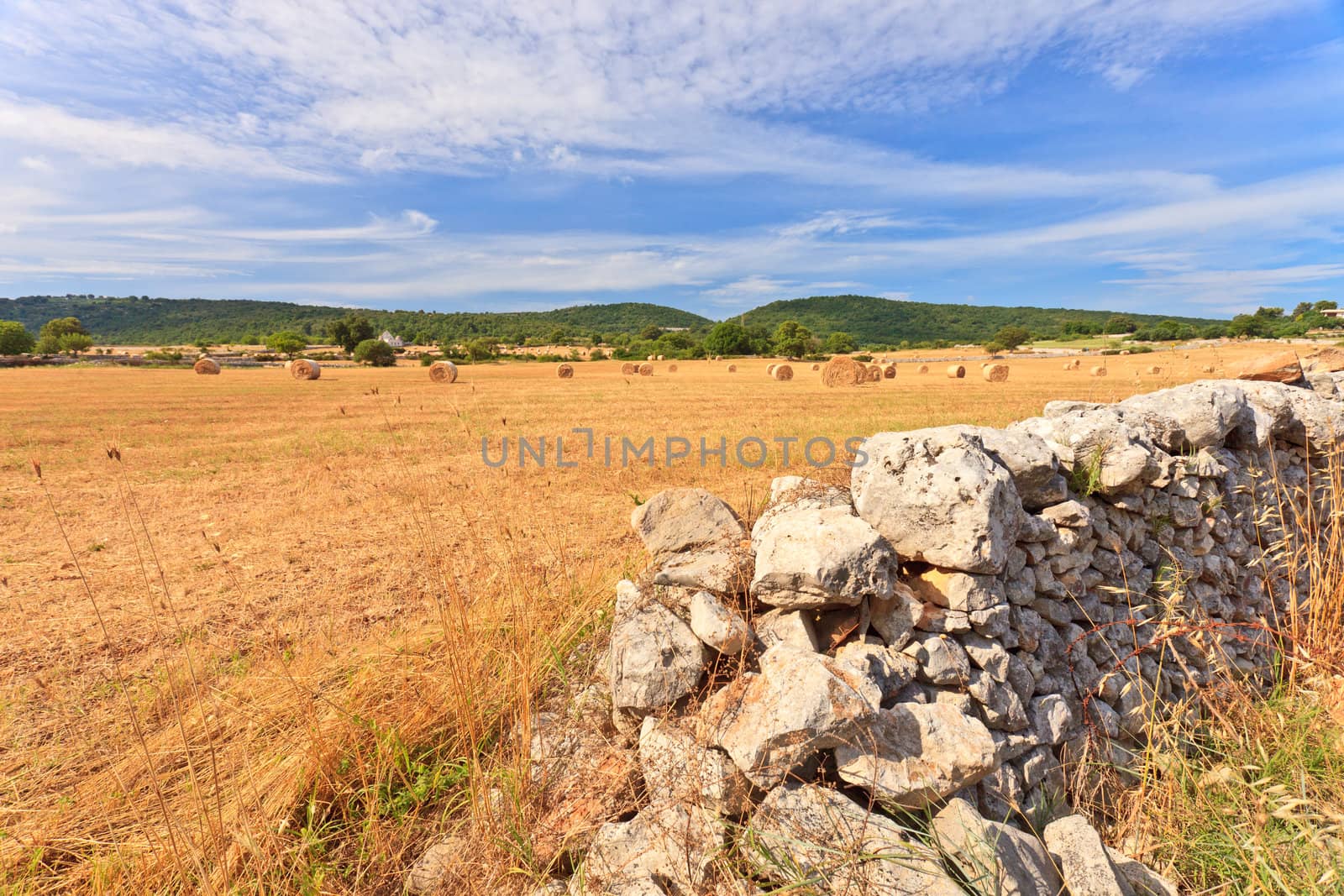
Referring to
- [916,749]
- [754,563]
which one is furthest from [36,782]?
[916,749]

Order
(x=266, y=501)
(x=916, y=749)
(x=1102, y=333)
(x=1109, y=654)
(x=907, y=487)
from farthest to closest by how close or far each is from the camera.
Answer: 1. (x=1102, y=333)
2. (x=266, y=501)
3. (x=1109, y=654)
4. (x=907, y=487)
5. (x=916, y=749)

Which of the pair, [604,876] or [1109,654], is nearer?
[604,876]

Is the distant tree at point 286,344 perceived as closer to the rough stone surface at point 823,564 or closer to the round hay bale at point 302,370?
the round hay bale at point 302,370

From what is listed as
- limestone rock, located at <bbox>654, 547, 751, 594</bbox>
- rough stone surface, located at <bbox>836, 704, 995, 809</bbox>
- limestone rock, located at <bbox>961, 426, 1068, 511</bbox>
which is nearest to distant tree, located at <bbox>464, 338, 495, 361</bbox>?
limestone rock, located at <bbox>654, 547, 751, 594</bbox>

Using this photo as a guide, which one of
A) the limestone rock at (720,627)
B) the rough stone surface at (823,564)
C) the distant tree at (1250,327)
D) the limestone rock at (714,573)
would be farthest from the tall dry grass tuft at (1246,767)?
the distant tree at (1250,327)

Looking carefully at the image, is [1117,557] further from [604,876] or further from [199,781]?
[199,781]

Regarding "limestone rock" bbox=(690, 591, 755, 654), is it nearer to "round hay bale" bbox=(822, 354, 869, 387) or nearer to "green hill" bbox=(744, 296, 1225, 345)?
"round hay bale" bbox=(822, 354, 869, 387)

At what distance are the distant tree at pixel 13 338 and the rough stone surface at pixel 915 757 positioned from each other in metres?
106

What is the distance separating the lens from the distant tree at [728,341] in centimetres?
8050

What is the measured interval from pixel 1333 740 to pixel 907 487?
2.76 metres

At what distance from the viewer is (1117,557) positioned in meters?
4.15

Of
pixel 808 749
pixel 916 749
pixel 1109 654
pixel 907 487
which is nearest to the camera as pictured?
pixel 808 749

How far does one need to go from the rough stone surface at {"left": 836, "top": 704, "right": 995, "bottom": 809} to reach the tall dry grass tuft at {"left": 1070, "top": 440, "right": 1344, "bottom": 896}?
0.91m

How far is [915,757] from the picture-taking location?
8.68 feet
